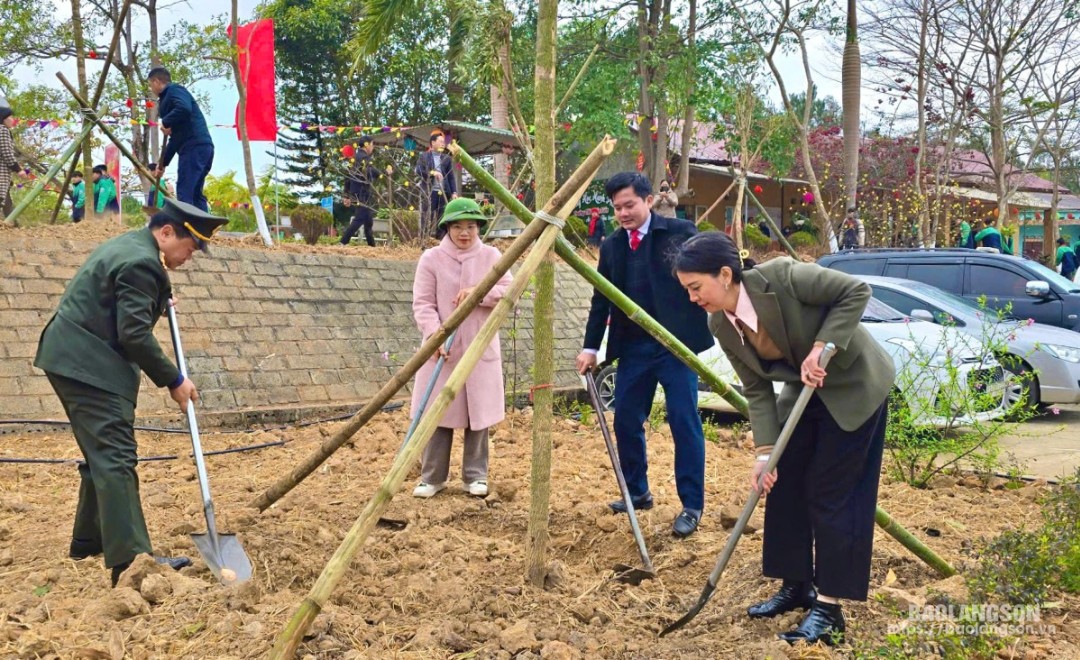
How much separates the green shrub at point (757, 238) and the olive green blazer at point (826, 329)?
63.7 feet

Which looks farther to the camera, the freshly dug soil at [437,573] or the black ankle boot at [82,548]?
the black ankle boot at [82,548]

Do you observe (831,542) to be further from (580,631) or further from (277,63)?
(277,63)

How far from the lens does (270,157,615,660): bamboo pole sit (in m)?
3.00

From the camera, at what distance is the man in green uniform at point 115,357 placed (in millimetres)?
4125

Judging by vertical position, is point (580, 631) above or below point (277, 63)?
below

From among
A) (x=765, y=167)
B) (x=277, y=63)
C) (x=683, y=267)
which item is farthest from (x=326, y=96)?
(x=683, y=267)

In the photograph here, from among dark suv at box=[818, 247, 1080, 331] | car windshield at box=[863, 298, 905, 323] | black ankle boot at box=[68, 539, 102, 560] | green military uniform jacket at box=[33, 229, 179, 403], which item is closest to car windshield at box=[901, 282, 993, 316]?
car windshield at box=[863, 298, 905, 323]

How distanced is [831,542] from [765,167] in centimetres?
2594

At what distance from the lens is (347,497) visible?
579 centimetres

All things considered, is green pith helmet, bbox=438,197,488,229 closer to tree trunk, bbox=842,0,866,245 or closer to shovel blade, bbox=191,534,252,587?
shovel blade, bbox=191,534,252,587

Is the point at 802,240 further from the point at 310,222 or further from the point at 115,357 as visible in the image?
the point at 115,357

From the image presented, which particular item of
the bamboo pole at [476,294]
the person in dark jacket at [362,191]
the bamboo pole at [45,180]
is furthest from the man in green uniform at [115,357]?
the person in dark jacket at [362,191]

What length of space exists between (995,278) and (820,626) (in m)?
8.94

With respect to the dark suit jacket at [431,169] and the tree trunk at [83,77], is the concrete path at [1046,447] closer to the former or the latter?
the dark suit jacket at [431,169]
